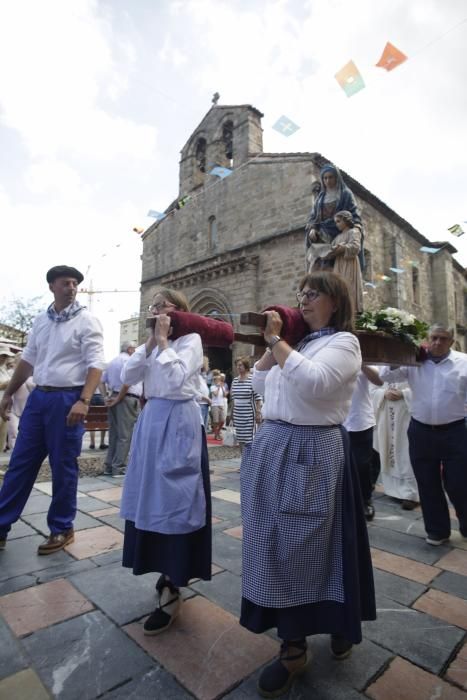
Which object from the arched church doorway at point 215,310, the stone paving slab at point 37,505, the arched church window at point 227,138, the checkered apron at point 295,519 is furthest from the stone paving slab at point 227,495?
the arched church window at point 227,138

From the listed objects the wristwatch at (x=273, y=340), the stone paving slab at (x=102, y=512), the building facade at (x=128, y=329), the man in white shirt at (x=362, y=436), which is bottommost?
the stone paving slab at (x=102, y=512)

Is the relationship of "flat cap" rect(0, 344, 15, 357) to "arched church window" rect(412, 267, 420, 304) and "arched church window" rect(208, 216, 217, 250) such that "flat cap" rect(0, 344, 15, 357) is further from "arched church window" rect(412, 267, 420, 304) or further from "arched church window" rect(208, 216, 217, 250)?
"arched church window" rect(412, 267, 420, 304)

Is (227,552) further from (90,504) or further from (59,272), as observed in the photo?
(59,272)

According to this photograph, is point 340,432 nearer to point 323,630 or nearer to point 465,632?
point 323,630

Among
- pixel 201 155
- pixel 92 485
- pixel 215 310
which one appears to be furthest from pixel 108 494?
pixel 201 155

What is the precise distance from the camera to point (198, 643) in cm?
193

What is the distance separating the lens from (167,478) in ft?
7.02

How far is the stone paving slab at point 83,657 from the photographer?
1635 millimetres

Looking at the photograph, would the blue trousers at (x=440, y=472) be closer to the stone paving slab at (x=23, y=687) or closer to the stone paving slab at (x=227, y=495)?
the stone paving slab at (x=227, y=495)

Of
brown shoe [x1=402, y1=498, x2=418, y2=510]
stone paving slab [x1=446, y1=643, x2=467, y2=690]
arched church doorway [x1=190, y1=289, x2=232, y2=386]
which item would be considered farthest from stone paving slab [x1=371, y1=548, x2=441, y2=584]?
arched church doorway [x1=190, y1=289, x2=232, y2=386]

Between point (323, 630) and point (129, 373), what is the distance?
1.58m

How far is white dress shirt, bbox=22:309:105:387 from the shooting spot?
312 cm

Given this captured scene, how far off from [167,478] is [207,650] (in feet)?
2.61

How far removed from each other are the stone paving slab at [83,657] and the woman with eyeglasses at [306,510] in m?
0.58
